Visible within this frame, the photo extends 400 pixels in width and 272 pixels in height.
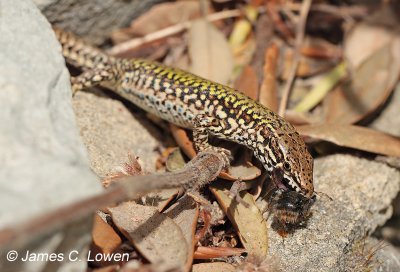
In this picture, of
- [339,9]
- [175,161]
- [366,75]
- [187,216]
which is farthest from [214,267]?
[339,9]

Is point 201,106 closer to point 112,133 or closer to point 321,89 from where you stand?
point 112,133

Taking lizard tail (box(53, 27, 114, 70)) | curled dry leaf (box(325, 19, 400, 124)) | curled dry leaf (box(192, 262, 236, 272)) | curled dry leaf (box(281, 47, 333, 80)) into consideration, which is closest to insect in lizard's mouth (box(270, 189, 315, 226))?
curled dry leaf (box(192, 262, 236, 272))

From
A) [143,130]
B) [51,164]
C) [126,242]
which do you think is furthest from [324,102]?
[51,164]

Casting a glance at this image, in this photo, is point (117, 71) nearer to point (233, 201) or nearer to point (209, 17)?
point (209, 17)

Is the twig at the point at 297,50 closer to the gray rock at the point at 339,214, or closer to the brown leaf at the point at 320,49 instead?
the brown leaf at the point at 320,49

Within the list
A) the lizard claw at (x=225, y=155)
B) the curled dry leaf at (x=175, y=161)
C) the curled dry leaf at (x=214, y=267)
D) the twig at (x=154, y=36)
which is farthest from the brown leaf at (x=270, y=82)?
the curled dry leaf at (x=214, y=267)

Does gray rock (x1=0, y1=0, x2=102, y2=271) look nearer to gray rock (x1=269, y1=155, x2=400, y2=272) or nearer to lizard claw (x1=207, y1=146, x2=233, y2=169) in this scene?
lizard claw (x1=207, y1=146, x2=233, y2=169)
